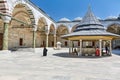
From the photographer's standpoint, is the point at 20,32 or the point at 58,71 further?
the point at 20,32

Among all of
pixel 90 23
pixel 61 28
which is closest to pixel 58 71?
pixel 90 23

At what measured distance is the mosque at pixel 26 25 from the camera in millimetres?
12772

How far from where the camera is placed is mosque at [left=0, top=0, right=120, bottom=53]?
12.8 meters

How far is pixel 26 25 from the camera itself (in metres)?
25.1

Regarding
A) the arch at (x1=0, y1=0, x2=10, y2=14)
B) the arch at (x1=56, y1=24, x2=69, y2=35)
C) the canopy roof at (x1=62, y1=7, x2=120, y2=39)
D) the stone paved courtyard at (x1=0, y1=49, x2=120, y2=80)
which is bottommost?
the stone paved courtyard at (x1=0, y1=49, x2=120, y2=80)

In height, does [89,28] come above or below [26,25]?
below

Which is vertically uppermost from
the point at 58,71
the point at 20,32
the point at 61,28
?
the point at 61,28

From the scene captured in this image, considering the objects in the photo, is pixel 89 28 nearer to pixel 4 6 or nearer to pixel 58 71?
pixel 4 6

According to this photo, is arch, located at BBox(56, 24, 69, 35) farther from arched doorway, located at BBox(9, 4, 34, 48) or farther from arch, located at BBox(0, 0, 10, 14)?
arch, located at BBox(0, 0, 10, 14)

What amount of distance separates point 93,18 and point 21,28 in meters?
15.7

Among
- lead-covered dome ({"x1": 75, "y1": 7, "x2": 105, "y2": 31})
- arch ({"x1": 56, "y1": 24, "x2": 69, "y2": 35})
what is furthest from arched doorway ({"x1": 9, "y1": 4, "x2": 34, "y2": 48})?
lead-covered dome ({"x1": 75, "y1": 7, "x2": 105, "y2": 31})

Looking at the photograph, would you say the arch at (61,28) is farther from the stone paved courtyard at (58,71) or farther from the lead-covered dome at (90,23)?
the stone paved courtyard at (58,71)

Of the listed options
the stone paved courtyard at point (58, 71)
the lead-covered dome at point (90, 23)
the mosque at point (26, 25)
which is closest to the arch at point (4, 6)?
the mosque at point (26, 25)

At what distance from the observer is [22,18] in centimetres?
2450
